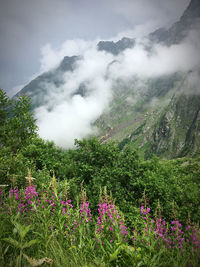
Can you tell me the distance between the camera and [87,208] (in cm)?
617

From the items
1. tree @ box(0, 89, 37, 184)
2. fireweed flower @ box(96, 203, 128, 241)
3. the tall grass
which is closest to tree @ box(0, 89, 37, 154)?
tree @ box(0, 89, 37, 184)

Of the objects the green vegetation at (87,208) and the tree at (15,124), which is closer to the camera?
the green vegetation at (87,208)

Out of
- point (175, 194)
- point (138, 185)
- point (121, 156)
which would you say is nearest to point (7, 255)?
point (138, 185)

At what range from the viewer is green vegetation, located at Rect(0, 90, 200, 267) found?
3.61m

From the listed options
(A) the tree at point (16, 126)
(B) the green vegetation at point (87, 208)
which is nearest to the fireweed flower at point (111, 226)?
(B) the green vegetation at point (87, 208)

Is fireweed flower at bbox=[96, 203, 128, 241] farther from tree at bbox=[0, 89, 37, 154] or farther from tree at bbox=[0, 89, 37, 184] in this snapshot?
tree at bbox=[0, 89, 37, 154]

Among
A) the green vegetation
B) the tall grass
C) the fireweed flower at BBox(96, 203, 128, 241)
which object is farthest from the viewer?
the fireweed flower at BBox(96, 203, 128, 241)

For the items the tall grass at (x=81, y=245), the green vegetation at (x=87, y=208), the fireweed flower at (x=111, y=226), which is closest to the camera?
the tall grass at (x=81, y=245)

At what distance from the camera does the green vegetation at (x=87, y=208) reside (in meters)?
3.61

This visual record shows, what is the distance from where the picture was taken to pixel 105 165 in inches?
800

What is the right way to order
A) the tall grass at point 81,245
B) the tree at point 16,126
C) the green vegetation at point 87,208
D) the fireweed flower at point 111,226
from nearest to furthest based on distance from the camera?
1. the tall grass at point 81,245
2. the green vegetation at point 87,208
3. the fireweed flower at point 111,226
4. the tree at point 16,126

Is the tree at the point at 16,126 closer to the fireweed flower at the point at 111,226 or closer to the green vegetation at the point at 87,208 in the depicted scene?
the green vegetation at the point at 87,208

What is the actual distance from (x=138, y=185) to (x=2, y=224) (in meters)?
15.7

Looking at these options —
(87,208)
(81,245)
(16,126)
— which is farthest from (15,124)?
(81,245)
